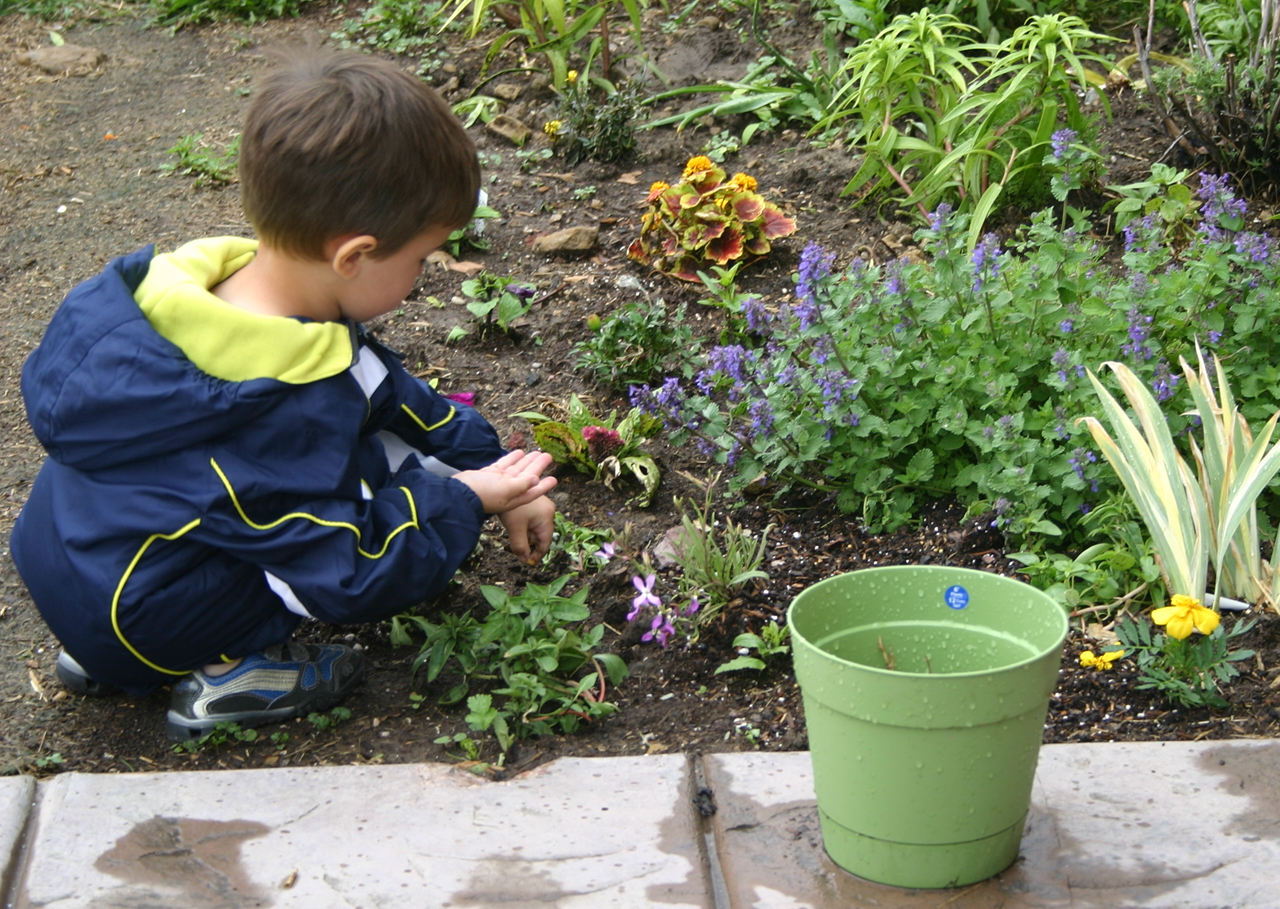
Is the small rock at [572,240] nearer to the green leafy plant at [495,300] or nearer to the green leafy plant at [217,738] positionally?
the green leafy plant at [495,300]

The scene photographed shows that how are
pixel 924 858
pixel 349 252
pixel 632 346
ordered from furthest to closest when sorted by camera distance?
pixel 632 346, pixel 349 252, pixel 924 858

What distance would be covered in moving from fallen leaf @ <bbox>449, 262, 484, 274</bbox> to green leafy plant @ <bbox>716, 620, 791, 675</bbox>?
6.67 feet

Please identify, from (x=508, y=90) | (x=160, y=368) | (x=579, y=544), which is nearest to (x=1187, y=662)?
(x=579, y=544)

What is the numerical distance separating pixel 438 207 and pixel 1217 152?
290cm

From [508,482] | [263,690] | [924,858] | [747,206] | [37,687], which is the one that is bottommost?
[37,687]

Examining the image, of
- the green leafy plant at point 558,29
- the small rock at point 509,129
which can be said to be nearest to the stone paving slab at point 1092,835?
the small rock at point 509,129

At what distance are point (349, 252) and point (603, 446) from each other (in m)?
1.08

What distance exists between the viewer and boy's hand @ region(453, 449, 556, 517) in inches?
92.9

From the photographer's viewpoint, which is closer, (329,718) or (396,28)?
(329,718)

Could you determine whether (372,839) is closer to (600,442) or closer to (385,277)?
(385,277)

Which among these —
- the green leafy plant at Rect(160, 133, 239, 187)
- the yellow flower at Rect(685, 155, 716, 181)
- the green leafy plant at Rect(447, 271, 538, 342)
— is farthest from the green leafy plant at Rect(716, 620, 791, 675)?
the green leafy plant at Rect(160, 133, 239, 187)

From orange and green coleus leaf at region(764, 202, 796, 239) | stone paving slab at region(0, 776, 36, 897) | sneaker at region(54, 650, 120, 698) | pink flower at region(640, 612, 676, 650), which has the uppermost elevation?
orange and green coleus leaf at region(764, 202, 796, 239)

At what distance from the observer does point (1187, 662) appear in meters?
2.32

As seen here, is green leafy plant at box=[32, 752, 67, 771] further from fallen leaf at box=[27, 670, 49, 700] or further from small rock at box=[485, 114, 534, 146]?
small rock at box=[485, 114, 534, 146]
